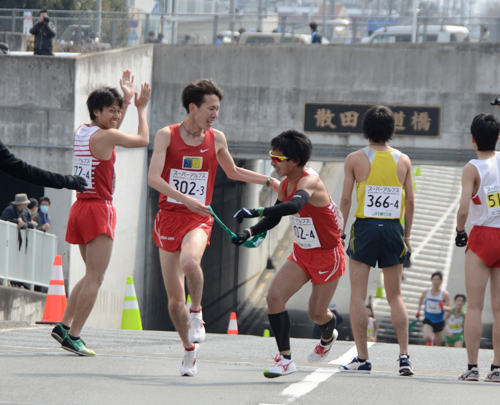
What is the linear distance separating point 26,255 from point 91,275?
7467mm

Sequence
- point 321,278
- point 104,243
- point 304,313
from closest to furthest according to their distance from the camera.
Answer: point 321,278 < point 104,243 < point 304,313

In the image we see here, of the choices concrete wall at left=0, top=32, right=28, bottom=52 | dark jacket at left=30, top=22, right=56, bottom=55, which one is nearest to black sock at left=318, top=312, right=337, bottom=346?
dark jacket at left=30, top=22, right=56, bottom=55

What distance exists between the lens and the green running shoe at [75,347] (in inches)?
256

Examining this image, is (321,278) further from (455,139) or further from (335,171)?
(335,171)

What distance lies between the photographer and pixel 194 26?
21406 mm

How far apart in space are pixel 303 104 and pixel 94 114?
12822mm

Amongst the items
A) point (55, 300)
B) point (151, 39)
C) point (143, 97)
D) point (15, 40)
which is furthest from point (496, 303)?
point (15, 40)

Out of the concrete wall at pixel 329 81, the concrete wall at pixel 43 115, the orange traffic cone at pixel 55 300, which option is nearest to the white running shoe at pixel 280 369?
the orange traffic cone at pixel 55 300

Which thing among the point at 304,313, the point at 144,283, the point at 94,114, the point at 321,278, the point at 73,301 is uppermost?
the point at 94,114

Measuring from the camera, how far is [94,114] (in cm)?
659

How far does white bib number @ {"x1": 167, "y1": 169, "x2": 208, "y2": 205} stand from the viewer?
6129mm

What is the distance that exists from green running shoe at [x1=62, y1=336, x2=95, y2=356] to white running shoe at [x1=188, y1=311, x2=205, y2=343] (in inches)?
43.6

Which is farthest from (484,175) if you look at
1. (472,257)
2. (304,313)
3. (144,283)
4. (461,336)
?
(304,313)

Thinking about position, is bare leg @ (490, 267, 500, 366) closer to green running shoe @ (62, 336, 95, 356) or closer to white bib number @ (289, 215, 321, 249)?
white bib number @ (289, 215, 321, 249)
